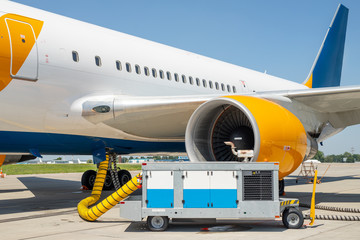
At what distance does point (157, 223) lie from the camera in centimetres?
582

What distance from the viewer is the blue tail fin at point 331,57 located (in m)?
16.3

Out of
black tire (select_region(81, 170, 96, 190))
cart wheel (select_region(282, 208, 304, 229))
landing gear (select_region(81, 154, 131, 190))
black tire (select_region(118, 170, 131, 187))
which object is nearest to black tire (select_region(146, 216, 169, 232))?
cart wheel (select_region(282, 208, 304, 229))

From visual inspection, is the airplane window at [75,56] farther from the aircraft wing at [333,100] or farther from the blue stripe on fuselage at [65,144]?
the aircraft wing at [333,100]

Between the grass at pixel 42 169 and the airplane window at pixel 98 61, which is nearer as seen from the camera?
the airplane window at pixel 98 61

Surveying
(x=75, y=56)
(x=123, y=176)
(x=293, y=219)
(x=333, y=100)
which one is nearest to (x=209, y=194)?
(x=293, y=219)

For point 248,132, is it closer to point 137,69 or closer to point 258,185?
point 258,185

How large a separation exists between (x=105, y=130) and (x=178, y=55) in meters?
3.61

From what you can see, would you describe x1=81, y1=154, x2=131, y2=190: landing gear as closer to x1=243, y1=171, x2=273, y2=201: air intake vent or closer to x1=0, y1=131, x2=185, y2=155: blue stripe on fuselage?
x1=0, y1=131, x2=185, y2=155: blue stripe on fuselage

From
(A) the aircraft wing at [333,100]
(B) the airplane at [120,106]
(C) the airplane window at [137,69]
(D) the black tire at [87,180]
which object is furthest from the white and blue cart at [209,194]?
(D) the black tire at [87,180]

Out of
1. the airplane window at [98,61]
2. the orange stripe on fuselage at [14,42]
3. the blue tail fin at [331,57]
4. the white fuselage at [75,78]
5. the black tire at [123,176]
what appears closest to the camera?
the orange stripe on fuselage at [14,42]

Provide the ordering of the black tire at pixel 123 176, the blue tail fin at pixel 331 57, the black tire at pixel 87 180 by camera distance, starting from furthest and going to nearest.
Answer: the blue tail fin at pixel 331 57 < the black tire at pixel 87 180 < the black tire at pixel 123 176

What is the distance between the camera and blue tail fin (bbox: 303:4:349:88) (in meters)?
16.3

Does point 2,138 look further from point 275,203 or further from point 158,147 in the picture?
point 275,203

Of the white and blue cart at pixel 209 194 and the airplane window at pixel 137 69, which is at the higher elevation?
the airplane window at pixel 137 69
